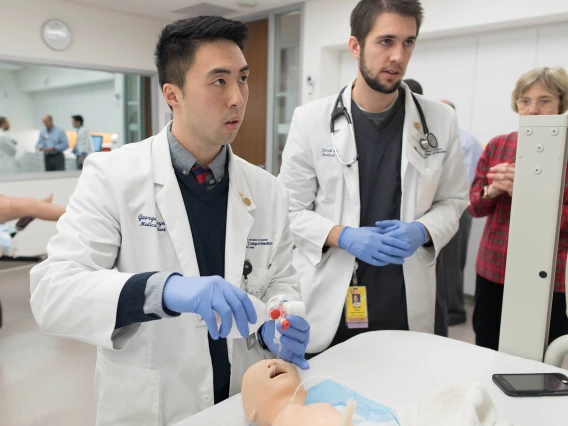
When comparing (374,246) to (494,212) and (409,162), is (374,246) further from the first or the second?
(494,212)

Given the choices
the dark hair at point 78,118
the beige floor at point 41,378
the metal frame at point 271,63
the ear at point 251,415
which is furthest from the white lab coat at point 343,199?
the dark hair at point 78,118

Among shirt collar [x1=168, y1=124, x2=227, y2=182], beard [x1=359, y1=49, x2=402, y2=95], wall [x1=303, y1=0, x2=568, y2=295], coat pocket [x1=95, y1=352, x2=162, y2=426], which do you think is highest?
wall [x1=303, y1=0, x2=568, y2=295]

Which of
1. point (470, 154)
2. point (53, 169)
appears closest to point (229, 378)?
point (470, 154)

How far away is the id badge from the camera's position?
1714mm

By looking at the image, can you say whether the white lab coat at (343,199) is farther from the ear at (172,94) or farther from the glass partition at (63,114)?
the glass partition at (63,114)

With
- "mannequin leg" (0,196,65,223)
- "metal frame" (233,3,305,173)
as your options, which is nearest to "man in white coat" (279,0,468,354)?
"mannequin leg" (0,196,65,223)

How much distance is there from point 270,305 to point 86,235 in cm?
46

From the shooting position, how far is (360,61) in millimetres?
1719

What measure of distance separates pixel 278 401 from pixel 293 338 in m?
0.19

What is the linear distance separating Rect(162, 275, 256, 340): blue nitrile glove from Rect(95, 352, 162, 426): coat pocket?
258 millimetres

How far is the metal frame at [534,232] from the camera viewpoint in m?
1.22

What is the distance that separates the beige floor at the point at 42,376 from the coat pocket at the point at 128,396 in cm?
137

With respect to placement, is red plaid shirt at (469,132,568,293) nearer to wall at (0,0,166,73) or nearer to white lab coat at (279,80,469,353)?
white lab coat at (279,80,469,353)

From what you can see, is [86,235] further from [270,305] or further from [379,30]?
[379,30]
